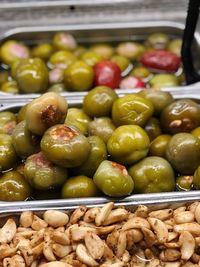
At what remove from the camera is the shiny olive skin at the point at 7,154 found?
152 cm

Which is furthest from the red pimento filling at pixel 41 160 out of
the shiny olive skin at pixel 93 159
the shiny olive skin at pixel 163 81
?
the shiny olive skin at pixel 163 81

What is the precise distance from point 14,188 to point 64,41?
40.0 inches

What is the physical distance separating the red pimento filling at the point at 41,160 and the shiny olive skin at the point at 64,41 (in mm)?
934

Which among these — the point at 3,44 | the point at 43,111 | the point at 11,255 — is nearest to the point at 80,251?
the point at 11,255

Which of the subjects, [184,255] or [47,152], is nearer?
[184,255]

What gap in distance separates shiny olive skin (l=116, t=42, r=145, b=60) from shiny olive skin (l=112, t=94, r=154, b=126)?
707 mm

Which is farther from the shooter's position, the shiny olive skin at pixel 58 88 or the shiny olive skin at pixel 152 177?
the shiny olive skin at pixel 58 88

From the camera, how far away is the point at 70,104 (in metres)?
1.80

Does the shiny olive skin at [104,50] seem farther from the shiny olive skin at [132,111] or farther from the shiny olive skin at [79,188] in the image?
the shiny olive skin at [79,188]

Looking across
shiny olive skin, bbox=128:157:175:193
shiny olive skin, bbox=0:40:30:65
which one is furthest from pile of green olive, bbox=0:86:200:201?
shiny olive skin, bbox=0:40:30:65

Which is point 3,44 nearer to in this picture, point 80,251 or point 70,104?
point 70,104

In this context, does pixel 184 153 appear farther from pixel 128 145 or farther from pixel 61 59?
pixel 61 59

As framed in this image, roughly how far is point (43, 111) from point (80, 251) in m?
0.42

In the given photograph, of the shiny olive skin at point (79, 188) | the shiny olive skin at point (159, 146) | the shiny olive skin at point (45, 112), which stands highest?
the shiny olive skin at point (45, 112)
